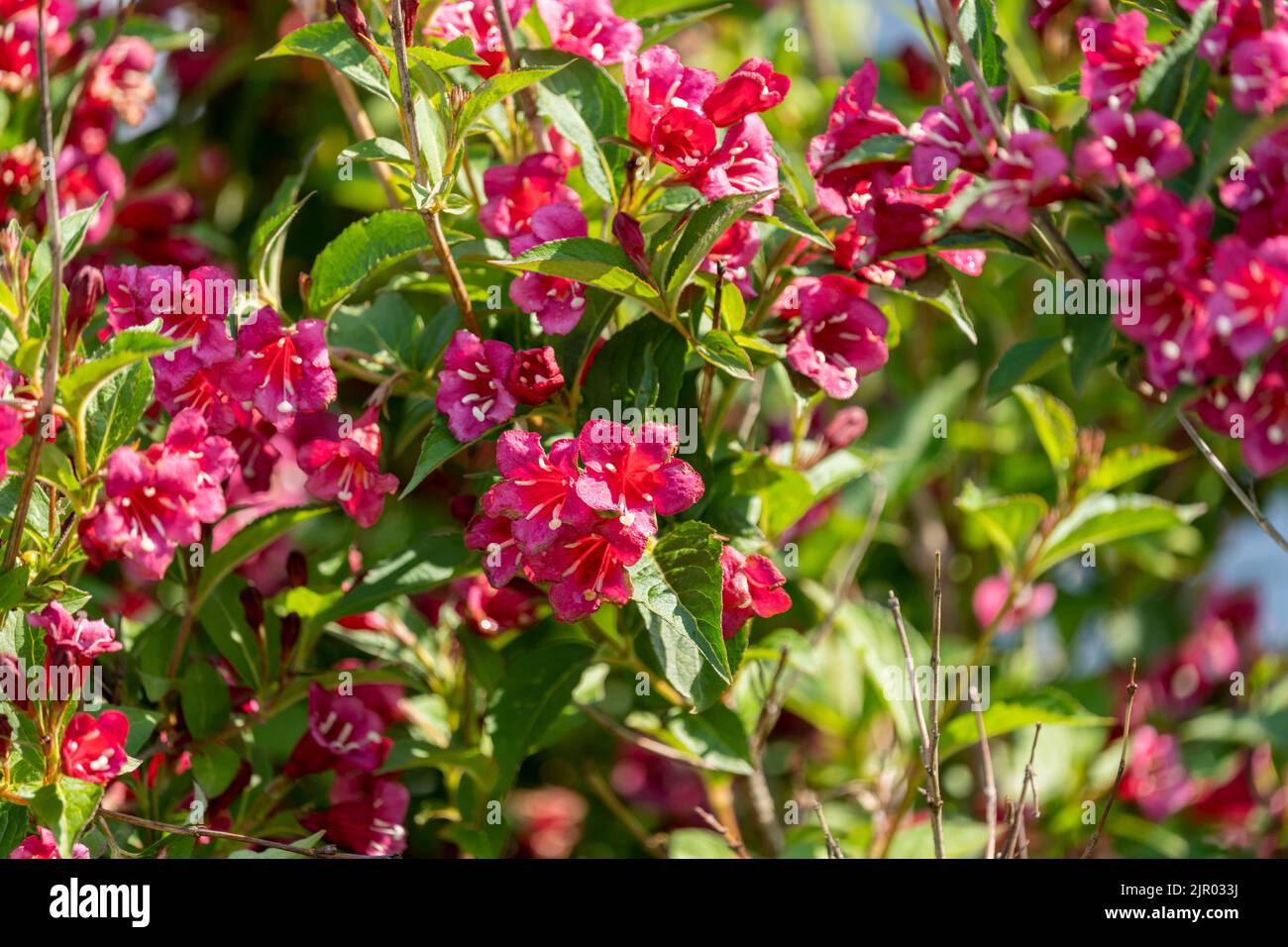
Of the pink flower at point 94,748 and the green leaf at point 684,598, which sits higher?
the green leaf at point 684,598

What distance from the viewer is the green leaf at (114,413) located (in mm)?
1425

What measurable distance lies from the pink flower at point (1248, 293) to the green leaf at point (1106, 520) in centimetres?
97

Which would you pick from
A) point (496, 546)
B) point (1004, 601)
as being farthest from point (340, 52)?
point (1004, 601)

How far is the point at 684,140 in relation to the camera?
146 cm

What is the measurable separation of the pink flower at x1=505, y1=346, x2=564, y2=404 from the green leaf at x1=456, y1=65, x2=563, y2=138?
0.78 ft

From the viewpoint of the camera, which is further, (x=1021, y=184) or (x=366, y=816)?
(x=366, y=816)

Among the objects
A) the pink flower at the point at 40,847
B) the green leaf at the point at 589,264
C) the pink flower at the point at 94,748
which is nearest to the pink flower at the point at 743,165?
the green leaf at the point at 589,264

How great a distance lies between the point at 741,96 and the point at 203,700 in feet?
3.17

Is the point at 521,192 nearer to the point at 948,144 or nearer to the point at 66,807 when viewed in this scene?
the point at 948,144

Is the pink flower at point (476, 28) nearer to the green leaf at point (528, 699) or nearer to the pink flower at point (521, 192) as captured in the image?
the pink flower at point (521, 192)

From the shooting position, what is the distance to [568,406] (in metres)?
1.53

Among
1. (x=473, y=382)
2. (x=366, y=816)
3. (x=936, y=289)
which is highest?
(x=936, y=289)

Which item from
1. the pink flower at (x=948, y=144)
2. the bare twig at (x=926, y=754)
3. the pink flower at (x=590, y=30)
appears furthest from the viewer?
the pink flower at (x=590, y=30)

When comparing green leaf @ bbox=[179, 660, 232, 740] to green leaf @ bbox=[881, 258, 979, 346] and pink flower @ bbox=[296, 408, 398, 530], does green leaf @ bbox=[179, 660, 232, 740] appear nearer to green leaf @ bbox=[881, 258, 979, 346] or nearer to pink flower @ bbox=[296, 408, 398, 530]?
pink flower @ bbox=[296, 408, 398, 530]
